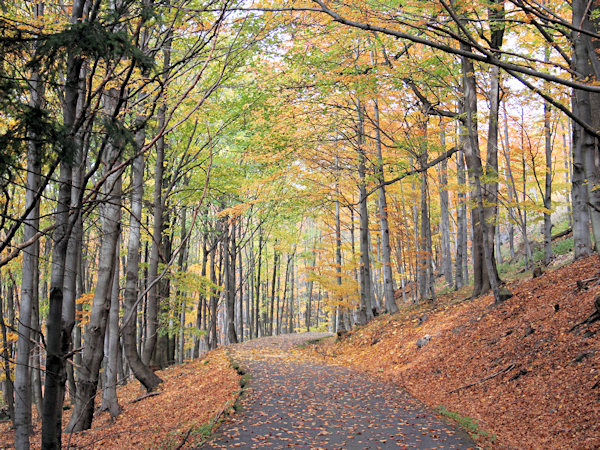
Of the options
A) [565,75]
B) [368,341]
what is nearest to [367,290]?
[368,341]

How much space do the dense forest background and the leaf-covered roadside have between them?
0.60m

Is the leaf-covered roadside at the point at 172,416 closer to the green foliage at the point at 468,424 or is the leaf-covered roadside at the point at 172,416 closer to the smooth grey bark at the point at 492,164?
the green foliage at the point at 468,424

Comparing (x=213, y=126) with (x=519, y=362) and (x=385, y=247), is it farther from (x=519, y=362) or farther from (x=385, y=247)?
(x=519, y=362)

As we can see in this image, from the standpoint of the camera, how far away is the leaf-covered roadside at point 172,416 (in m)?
6.35

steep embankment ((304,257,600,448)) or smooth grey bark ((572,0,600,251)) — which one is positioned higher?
smooth grey bark ((572,0,600,251))

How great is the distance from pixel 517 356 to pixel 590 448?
3250mm

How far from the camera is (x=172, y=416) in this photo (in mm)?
8078

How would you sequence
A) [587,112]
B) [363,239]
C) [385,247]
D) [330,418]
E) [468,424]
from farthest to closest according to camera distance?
[363,239]
[385,247]
[587,112]
[330,418]
[468,424]

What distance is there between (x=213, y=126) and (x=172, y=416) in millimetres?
8620

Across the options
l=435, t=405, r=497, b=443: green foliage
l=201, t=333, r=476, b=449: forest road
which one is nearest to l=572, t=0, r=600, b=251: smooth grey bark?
l=435, t=405, r=497, b=443: green foliage

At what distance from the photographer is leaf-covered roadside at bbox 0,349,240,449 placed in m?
6.35

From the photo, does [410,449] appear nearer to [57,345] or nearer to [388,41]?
[57,345]

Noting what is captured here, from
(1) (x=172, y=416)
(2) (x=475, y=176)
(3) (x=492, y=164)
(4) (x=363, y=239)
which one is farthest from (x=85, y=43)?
(4) (x=363, y=239)

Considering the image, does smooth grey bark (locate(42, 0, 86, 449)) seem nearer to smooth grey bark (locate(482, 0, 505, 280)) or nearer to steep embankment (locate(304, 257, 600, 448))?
steep embankment (locate(304, 257, 600, 448))
